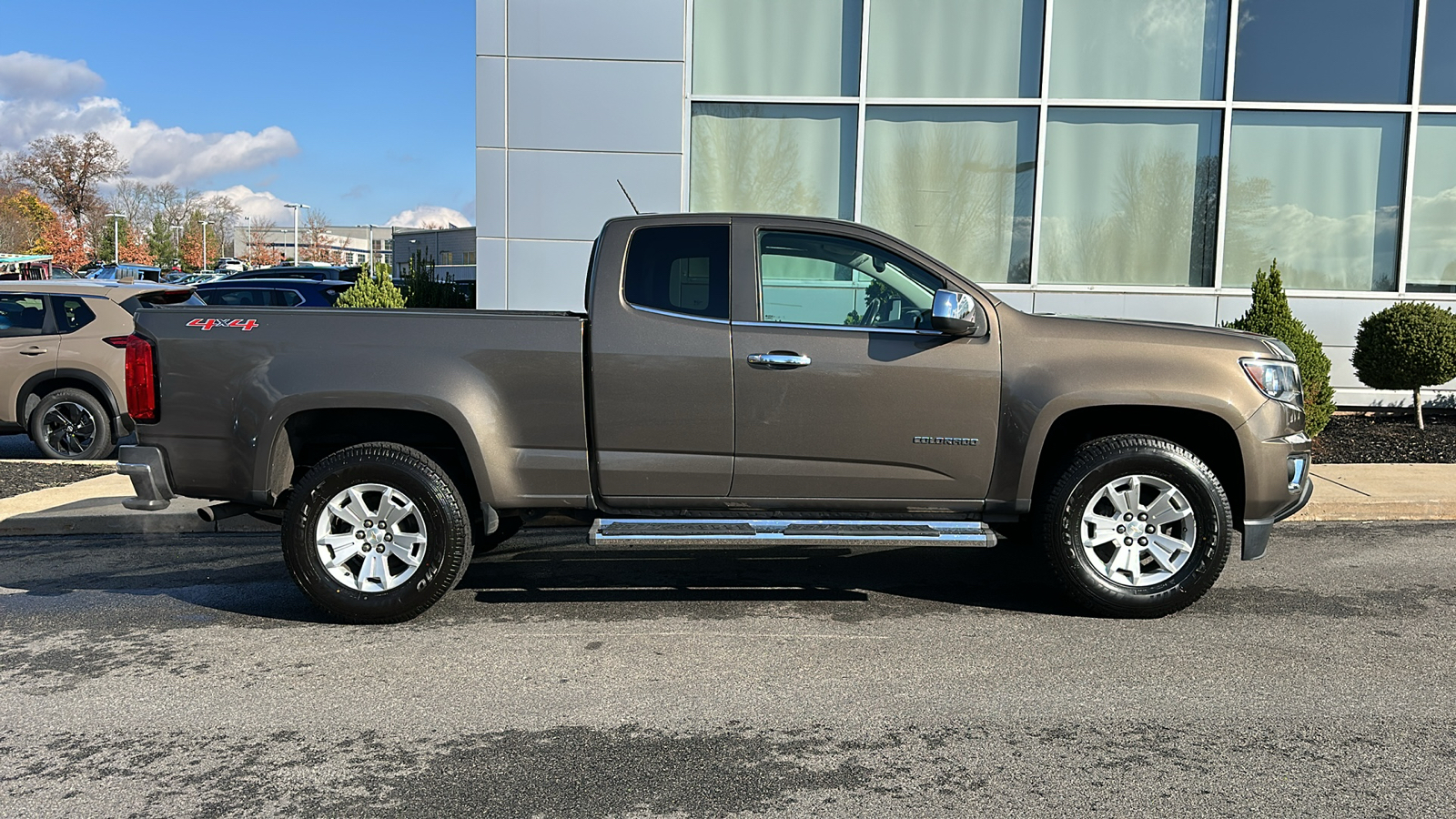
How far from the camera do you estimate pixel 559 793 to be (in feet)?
11.6

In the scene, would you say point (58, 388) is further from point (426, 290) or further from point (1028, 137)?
point (1028, 137)

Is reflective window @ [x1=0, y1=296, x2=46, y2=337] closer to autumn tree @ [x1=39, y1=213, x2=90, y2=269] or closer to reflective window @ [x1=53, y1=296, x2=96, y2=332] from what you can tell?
reflective window @ [x1=53, y1=296, x2=96, y2=332]

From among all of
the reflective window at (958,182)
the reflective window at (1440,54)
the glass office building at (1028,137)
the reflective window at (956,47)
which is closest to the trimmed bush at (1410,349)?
the glass office building at (1028,137)

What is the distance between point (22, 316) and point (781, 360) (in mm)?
8378

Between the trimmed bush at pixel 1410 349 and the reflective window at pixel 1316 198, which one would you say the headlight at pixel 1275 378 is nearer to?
the trimmed bush at pixel 1410 349

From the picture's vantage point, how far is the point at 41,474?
9.36 metres

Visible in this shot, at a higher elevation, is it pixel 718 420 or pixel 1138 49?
pixel 1138 49

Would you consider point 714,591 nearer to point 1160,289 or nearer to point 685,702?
point 685,702

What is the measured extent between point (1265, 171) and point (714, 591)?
31.6 ft

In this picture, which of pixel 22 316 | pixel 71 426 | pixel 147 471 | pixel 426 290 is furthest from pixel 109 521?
pixel 426 290

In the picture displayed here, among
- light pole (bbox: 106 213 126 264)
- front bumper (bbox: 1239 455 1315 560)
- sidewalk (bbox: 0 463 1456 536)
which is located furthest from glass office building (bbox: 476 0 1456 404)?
light pole (bbox: 106 213 126 264)

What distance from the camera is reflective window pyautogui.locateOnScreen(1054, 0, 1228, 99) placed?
1244 centimetres

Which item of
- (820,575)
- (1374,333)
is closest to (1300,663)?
(820,575)

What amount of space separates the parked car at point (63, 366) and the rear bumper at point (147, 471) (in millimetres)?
5496
